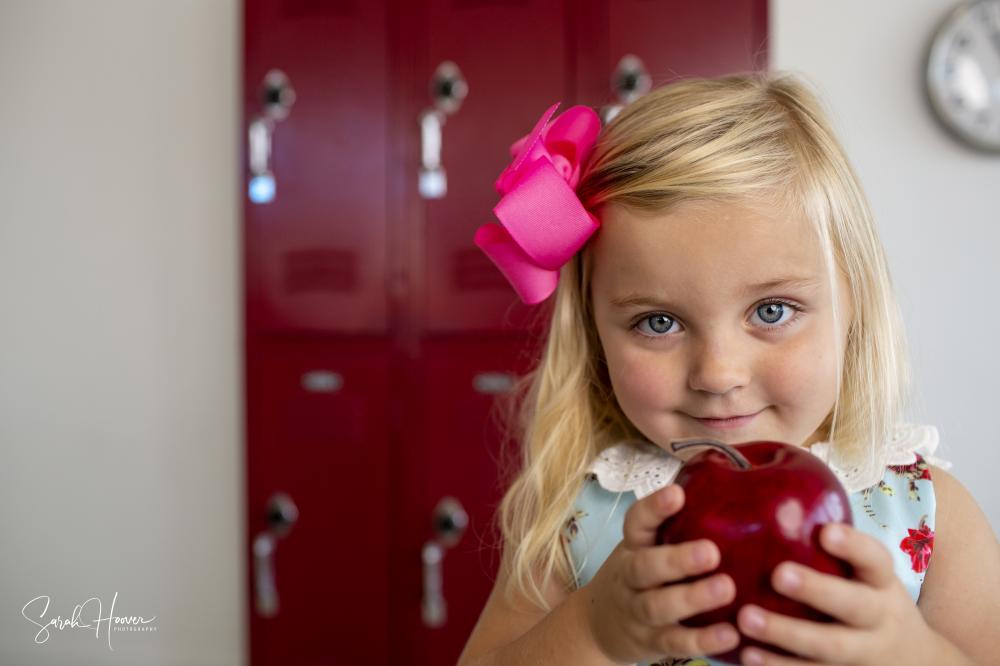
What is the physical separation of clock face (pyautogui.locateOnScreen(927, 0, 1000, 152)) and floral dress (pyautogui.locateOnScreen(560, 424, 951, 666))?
57.4 inches

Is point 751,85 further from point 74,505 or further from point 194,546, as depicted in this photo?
point 74,505

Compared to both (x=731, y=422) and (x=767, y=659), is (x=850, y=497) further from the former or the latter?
(x=767, y=659)

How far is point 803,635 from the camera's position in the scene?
1.67ft

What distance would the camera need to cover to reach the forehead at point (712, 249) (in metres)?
0.71

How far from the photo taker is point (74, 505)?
8.97 feet

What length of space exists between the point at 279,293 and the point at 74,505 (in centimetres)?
117

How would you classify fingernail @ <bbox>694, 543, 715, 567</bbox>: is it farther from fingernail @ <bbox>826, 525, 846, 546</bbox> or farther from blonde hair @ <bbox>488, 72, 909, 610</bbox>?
blonde hair @ <bbox>488, 72, 909, 610</bbox>

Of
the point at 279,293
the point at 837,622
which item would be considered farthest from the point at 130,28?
the point at 837,622

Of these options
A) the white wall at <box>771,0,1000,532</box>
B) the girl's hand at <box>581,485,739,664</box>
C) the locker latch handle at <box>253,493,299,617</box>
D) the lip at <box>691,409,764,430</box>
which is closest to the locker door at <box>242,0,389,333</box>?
the locker latch handle at <box>253,493,299,617</box>

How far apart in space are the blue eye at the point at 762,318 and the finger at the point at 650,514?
216 millimetres

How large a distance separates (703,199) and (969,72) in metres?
1.69

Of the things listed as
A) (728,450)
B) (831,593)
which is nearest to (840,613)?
(831,593)
